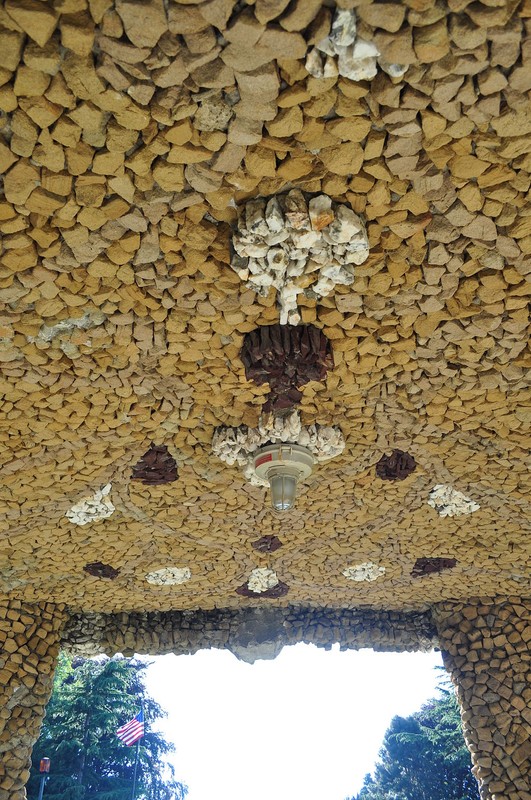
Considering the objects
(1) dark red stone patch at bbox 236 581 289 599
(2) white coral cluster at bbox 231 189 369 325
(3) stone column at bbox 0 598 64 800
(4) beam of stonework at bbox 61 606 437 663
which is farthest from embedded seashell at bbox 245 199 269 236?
(4) beam of stonework at bbox 61 606 437 663

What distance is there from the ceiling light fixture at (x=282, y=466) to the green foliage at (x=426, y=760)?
10492mm

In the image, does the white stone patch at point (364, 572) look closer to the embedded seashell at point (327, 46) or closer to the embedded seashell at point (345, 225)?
the embedded seashell at point (345, 225)

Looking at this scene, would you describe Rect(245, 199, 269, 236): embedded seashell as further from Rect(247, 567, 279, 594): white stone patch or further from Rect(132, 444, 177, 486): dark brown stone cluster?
Rect(247, 567, 279, 594): white stone patch

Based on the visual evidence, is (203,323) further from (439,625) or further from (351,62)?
(439,625)

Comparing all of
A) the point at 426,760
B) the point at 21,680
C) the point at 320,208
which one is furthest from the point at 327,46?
the point at 426,760

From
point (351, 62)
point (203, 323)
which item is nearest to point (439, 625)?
point (203, 323)

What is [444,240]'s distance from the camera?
87.7 inches

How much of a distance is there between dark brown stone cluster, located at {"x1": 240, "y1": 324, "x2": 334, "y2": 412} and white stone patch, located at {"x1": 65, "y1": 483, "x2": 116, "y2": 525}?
142 cm

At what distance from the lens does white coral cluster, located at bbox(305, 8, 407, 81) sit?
1.57 meters

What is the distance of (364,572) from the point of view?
5.26 metres

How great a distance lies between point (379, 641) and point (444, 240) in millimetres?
5064

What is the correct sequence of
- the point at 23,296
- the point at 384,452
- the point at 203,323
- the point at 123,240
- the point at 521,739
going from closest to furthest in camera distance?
the point at 123,240
the point at 23,296
the point at 203,323
the point at 384,452
the point at 521,739

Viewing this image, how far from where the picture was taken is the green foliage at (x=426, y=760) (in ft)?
39.4

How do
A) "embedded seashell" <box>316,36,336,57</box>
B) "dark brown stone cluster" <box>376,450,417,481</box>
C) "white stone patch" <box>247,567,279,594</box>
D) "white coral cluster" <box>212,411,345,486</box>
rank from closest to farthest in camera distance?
1. "embedded seashell" <box>316,36,336,57</box>
2. "white coral cluster" <box>212,411,345,486</box>
3. "dark brown stone cluster" <box>376,450,417,481</box>
4. "white stone patch" <box>247,567,279,594</box>
